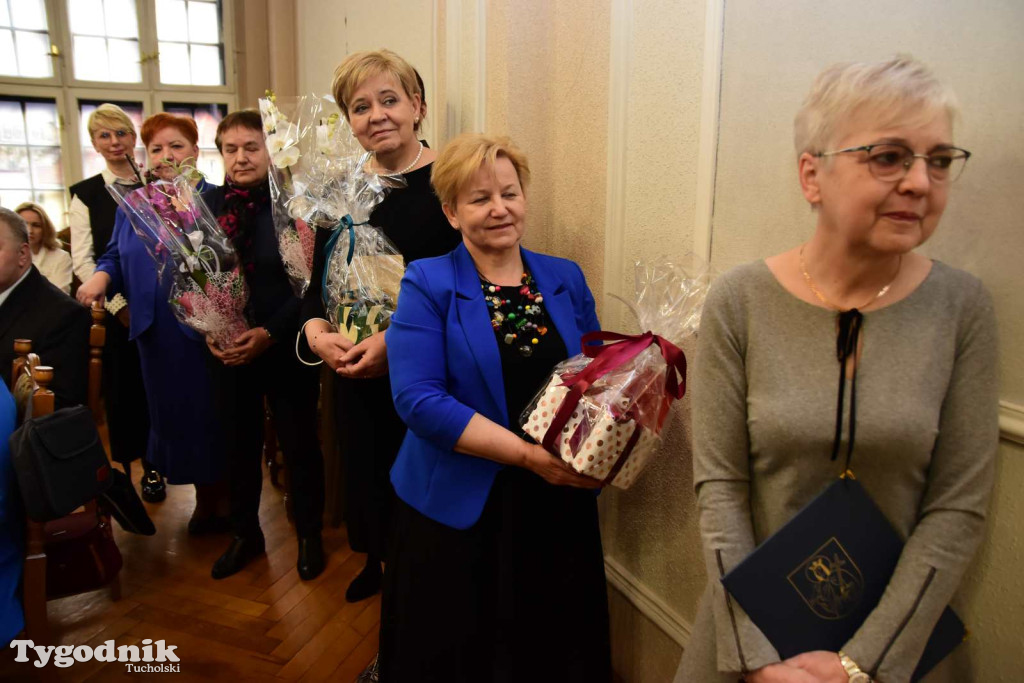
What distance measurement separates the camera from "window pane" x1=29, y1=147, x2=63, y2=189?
5.35 m

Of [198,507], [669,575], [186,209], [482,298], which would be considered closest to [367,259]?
[482,298]

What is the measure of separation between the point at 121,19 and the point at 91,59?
1.31 ft

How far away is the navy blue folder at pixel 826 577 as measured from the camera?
883 mm

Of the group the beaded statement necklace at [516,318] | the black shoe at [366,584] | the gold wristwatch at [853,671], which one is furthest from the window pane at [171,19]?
the gold wristwatch at [853,671]

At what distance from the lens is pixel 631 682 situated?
1827 millimetres

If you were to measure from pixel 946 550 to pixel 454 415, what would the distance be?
0.82 meters

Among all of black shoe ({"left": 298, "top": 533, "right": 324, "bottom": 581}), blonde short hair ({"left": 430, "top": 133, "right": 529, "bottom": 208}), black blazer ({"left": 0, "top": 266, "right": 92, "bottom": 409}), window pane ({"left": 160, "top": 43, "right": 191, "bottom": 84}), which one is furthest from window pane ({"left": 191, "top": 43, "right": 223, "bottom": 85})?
blonde short hair ({"left": 430, "top": 133, "right": 529, "bottom": 208})

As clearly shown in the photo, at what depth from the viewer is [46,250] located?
3.86m

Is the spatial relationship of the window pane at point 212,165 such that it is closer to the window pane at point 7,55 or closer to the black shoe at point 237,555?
the window pane at point 7,55

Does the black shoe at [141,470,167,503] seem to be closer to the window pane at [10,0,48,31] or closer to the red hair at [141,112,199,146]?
the red hair at [141,112,199,146]

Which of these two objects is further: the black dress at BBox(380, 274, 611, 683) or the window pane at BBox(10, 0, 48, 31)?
the window pane at BBox(10, 0, 48, 31)

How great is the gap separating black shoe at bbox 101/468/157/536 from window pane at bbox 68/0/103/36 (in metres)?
4.68

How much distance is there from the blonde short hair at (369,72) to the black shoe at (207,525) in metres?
1.90

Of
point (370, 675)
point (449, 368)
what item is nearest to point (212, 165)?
point (370, 675)
